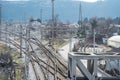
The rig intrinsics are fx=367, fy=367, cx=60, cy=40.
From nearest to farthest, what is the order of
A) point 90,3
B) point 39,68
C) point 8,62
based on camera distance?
point 39,68
point 8,62
point 90,3

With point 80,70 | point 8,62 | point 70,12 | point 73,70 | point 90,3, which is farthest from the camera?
point 90,3

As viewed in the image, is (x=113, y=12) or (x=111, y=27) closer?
Result: (x=111, y=27)

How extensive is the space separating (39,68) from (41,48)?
8.57 meters

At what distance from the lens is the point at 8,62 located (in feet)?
62.1

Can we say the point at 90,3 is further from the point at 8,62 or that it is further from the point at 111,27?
the point at 8,62

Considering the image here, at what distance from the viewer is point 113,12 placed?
17188cm

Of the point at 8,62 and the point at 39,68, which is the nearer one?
the point at 39,68

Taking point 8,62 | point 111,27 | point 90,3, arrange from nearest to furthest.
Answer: point 8,62 < point 111,27 < point 90,3

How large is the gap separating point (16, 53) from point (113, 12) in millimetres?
151020

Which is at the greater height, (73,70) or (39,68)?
(73,70)

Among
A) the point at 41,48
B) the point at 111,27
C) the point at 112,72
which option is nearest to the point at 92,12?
the point at 111,27

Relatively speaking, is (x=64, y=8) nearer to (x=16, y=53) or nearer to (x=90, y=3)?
(x=90, y=3)

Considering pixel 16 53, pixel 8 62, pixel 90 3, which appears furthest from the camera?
pixel 90 3

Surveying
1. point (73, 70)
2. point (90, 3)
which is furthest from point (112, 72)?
point (90, 3)
